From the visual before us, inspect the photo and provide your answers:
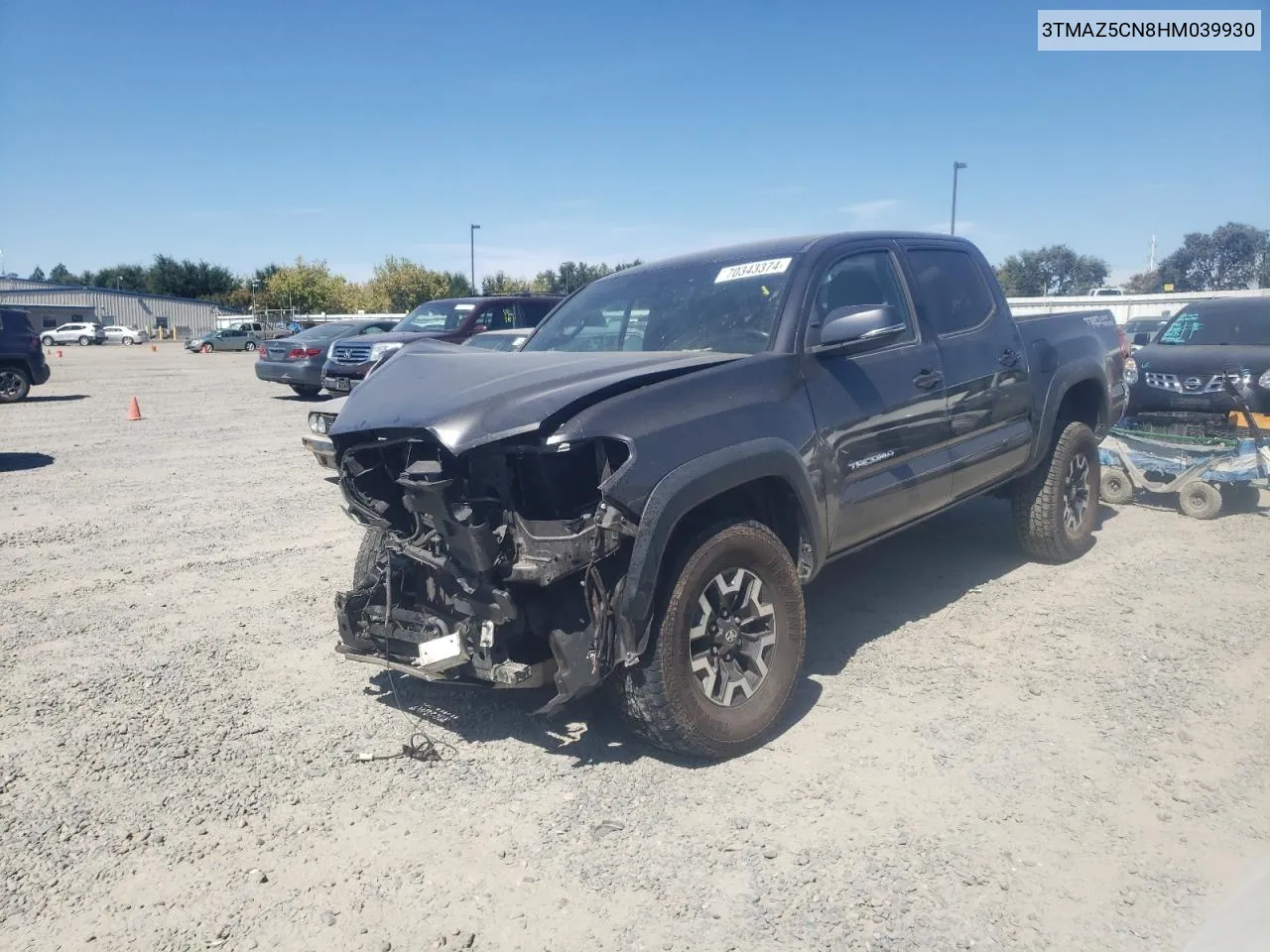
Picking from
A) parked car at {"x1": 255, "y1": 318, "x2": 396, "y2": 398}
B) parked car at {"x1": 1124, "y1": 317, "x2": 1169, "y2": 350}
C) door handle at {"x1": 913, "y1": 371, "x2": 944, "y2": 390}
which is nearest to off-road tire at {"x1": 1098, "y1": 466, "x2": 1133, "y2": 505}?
door handle at {"x1": 913, "y1": 371, "x2": 944, "y2": 390}

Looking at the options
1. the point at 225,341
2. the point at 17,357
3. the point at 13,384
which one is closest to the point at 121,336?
the point at 225,341

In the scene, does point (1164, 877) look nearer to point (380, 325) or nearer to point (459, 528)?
point (459, 528)

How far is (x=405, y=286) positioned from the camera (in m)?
75.2

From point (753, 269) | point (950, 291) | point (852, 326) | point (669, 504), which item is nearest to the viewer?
point (669, 504)

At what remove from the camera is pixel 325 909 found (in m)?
2.88

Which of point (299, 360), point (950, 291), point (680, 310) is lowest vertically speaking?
point (299, 360)

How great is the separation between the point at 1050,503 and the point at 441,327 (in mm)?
11439

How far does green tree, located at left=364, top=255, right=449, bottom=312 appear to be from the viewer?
7388 cm

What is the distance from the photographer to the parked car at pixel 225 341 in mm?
50375

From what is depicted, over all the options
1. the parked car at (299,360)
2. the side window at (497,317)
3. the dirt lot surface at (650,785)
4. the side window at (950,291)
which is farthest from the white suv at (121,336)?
the side window at (950,291)

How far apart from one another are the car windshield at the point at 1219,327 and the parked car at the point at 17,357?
1824 cm

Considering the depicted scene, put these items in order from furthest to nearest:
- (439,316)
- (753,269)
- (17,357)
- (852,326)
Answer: (17,357), (439,316), (753,269), (852,326)

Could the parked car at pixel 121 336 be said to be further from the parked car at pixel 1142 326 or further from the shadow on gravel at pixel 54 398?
the parked car at pixel 1142 326

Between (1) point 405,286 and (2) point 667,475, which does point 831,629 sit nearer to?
(2) point 667,475
